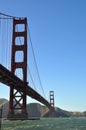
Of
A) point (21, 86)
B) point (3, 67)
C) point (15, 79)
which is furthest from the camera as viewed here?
point (21, 86)

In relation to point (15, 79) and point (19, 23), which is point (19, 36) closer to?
point (19, 23)

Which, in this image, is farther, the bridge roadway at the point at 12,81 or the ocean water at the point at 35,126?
the bridge roadway at the point at 12,81

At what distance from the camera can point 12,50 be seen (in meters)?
58.4

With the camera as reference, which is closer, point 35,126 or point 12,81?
point 35,126

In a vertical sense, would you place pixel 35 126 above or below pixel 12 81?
below

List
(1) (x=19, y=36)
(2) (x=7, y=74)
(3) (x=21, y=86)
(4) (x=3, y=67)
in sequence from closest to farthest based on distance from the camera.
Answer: (4) (x=3, y=67) → (2) (x=7, y=74) → (3) (x=21, y=86) → (1) (x=19, y=36)

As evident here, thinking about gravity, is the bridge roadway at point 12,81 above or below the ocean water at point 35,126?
above

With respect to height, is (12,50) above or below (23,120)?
above

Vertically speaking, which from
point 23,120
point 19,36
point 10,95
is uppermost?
point 19,36

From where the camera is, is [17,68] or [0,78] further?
[17,68]

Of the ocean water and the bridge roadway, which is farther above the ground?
the bridge roadway

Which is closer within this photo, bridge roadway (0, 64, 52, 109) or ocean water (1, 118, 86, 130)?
ocean water (1, 118, 86, 130)

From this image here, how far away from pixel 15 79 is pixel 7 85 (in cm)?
Answer: 354

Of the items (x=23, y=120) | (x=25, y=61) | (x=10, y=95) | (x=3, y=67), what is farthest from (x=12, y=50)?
(x=3, y=67)
